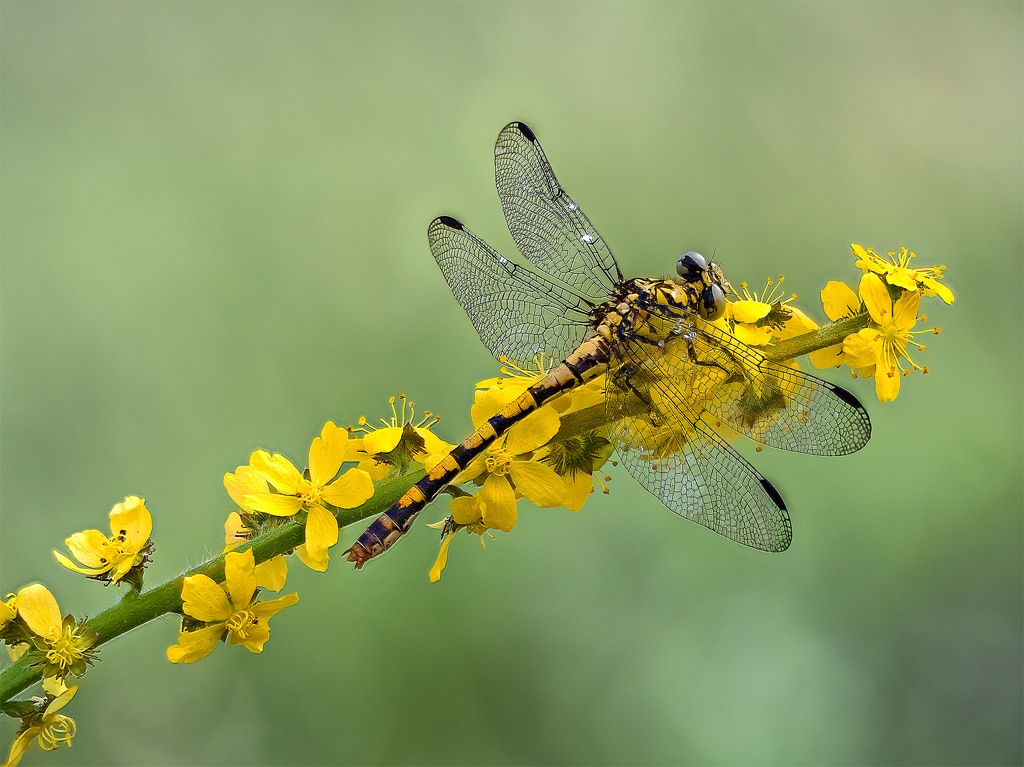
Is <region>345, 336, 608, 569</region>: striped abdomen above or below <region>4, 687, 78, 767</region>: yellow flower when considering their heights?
above

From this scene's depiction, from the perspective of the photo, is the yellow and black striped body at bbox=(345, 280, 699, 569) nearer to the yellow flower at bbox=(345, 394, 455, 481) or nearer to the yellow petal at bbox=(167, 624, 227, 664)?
the yellow flower at bbox=(345, 394, 455, 481)

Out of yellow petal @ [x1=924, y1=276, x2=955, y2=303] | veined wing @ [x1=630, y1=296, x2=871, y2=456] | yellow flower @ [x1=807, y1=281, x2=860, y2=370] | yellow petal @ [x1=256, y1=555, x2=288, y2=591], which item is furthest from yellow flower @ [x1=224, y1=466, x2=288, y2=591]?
yellow petal @ [x1=924, y1=276, x2=955, y2=303]

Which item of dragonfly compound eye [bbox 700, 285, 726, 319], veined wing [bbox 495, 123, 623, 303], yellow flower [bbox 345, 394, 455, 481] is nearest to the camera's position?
yellow flower [bbox 345, 394, 455, 481]

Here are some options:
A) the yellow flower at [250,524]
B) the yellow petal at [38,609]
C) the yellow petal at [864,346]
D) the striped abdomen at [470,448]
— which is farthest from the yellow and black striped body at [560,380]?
the yellow petal at [38,609]

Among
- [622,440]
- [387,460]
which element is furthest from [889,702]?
[387,460]

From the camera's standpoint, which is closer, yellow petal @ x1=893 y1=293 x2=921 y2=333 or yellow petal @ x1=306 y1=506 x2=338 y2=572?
yellow petal @ x1=306 y1=506 x2=338 y2=572

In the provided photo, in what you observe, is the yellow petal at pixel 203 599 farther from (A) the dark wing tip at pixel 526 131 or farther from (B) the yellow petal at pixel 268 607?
(A) the dark wing tip at pixel 526 131

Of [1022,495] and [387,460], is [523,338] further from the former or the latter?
[1022,495]

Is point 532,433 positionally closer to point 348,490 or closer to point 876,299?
point 348,490
